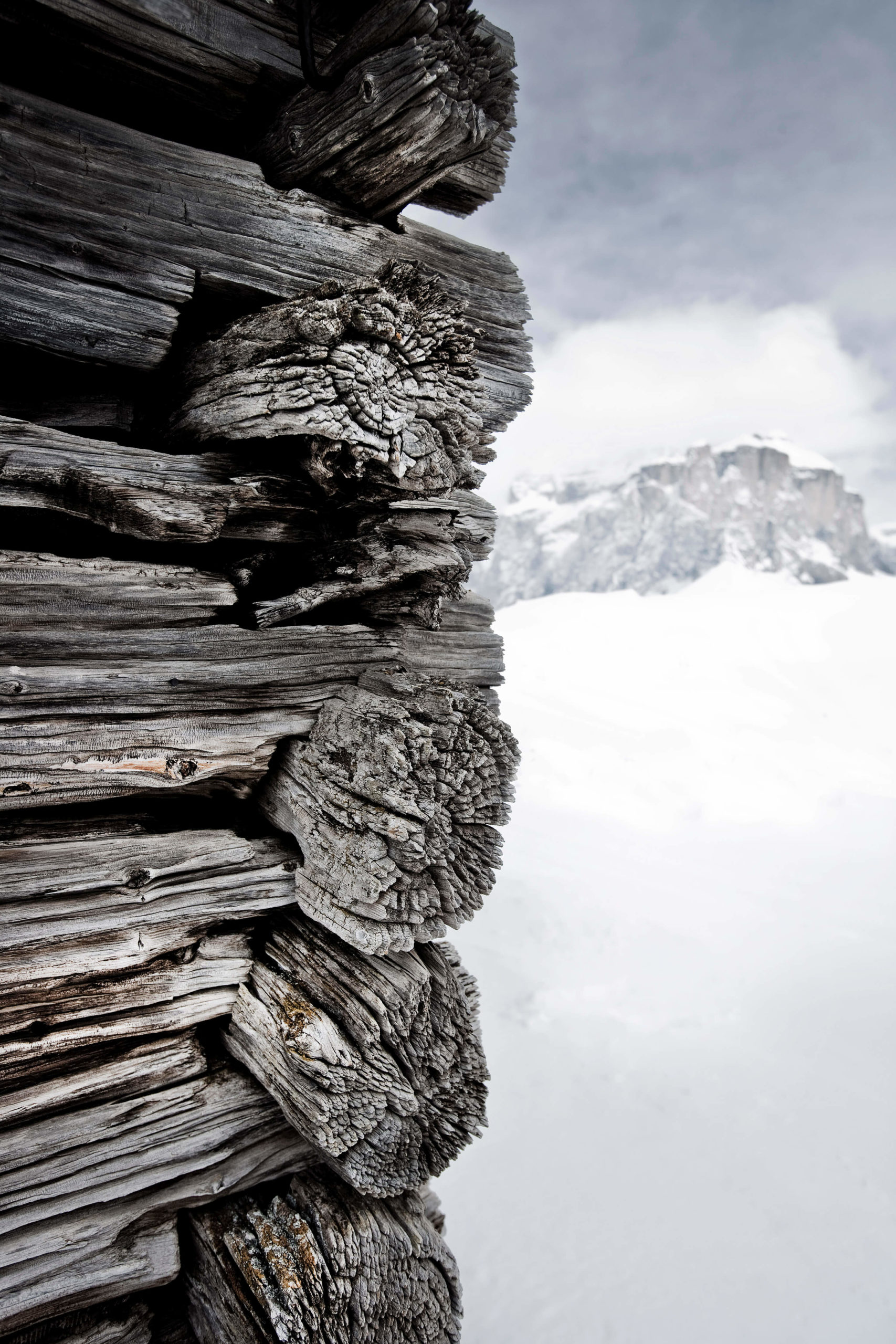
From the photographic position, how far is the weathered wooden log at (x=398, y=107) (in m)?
1.56

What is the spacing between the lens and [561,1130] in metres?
6.20

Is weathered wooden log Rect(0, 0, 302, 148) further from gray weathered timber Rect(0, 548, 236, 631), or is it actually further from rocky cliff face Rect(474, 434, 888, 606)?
rocky cliff face Rect(474, 434, 888, 606)

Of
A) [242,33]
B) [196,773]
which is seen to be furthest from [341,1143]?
[242,33]

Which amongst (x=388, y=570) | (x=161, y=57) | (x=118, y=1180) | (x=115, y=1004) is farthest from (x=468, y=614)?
(x=118, y=1180)

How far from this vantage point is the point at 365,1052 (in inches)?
69.2

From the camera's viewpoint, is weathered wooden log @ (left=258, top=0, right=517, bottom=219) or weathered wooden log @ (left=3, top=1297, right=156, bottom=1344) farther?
weathered wooden log @ (left=3, top=1297, right=156, bottom=1344)

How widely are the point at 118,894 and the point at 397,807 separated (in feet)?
2.24

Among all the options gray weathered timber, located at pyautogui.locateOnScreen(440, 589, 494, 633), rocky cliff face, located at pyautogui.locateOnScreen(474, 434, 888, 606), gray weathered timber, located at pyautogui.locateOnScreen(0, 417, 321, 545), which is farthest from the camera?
rocky cliff face, located at pyautogui.locateOnScreen(474, 434, 888, 606)

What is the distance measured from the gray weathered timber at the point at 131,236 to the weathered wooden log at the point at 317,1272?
2136mm

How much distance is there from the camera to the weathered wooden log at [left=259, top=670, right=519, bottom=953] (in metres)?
1.71

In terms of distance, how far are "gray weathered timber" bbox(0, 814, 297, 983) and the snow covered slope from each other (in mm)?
4403

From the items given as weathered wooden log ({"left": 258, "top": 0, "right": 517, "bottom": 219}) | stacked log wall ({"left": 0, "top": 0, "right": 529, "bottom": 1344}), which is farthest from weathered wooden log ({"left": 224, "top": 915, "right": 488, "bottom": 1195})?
weathered wooden log ({"left": 258, "top": 0, "right": 517, "bottom": 219})

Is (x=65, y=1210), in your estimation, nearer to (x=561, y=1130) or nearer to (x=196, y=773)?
(x=196, y=773)

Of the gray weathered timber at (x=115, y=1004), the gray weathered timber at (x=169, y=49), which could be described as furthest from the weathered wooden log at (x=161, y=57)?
the gray weathered timber at (x=115, y=1004)
